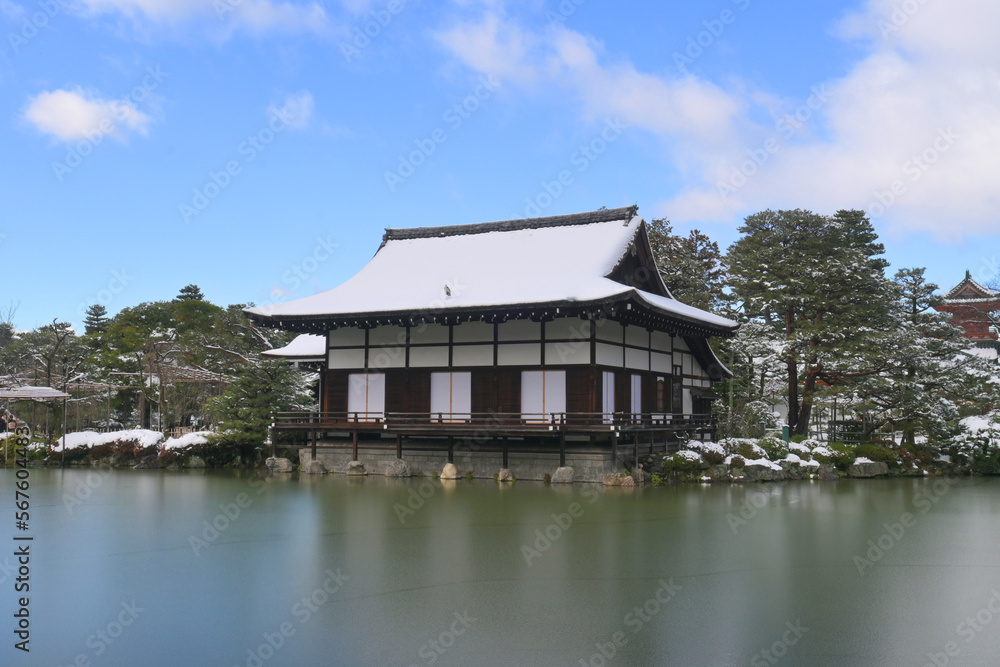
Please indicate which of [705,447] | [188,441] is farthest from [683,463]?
[188,441]

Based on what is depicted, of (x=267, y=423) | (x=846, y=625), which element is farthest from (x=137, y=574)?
(x=267, y=423)

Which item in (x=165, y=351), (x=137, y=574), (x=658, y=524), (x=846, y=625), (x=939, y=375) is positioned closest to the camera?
(x=846, y=625)

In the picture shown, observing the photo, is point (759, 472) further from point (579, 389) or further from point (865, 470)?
point (579, 389)

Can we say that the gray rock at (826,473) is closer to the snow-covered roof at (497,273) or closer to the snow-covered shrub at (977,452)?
the snow-covered roof at (497,273)

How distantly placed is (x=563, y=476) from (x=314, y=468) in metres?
7.66

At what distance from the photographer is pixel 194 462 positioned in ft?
89.6

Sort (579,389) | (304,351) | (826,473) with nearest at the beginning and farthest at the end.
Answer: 1. (579,389)
2. (826,473)
3. (304,351)

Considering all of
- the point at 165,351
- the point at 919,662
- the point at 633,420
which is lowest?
the point at 919,662

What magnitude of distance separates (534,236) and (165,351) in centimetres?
2075

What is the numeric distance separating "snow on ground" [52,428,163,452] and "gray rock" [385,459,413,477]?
34.0 feet

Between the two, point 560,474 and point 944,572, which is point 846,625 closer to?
point 944,572

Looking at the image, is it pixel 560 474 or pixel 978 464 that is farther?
pixel 978 464

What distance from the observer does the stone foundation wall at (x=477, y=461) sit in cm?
2097

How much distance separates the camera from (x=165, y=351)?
38.2 metres
